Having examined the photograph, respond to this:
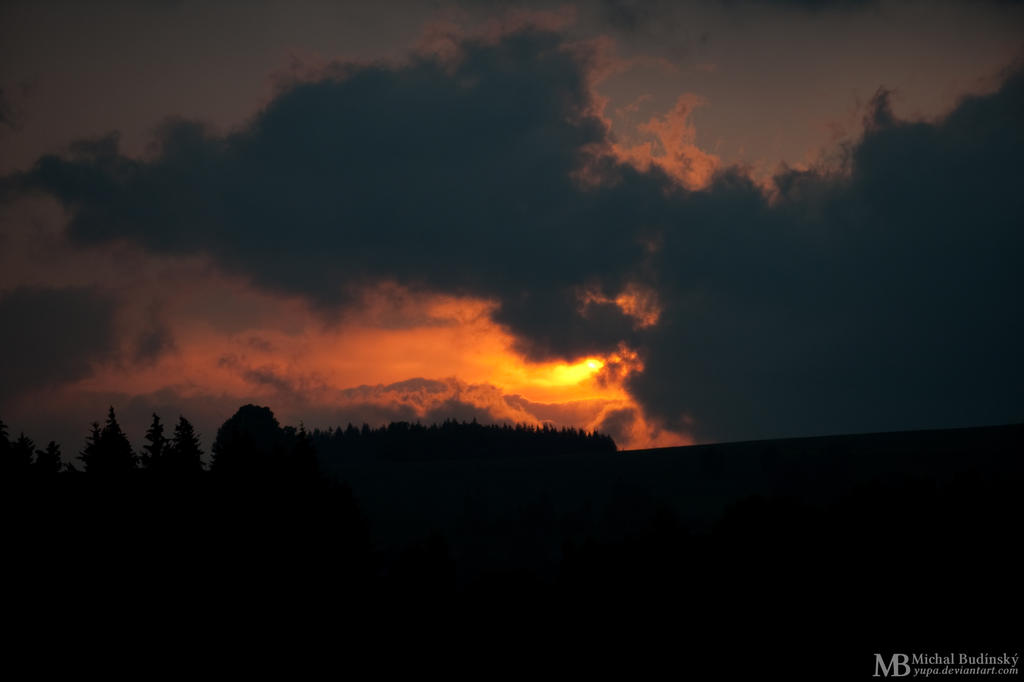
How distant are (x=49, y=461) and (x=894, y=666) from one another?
60049 millimetres

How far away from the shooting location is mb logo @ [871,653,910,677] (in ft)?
143

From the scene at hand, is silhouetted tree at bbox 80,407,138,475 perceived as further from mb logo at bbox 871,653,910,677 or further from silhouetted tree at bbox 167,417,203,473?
mb logo at bbox 871,653,910,677

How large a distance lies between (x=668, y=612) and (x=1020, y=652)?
824 inches

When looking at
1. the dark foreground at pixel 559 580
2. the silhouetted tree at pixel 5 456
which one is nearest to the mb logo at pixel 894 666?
the dark foreground at pixel 559 580

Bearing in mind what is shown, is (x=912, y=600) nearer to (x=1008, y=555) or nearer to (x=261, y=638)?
(x=1008, y=555)

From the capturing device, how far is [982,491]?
208ft

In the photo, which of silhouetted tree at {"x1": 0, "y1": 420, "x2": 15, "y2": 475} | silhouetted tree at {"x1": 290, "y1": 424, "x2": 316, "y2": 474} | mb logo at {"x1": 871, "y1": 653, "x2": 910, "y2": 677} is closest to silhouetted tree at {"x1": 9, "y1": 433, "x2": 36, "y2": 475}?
silhouetted tree at {"x1": 0, "y1": 420, "x2": 15, "y2": 475}

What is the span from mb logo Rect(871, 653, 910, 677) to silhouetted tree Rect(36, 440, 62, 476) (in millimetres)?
55333

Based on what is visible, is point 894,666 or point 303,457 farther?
point 303,457

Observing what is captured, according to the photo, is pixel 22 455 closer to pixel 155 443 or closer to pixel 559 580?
pixel 155 443

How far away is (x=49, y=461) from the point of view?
66.5 metres

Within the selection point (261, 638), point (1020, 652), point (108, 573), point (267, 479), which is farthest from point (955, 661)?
point (108, 573)

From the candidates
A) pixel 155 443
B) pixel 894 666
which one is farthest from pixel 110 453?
pixel 894 666

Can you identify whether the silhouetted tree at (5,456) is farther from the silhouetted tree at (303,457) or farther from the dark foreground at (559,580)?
the silhouetted tree at (303,457)
